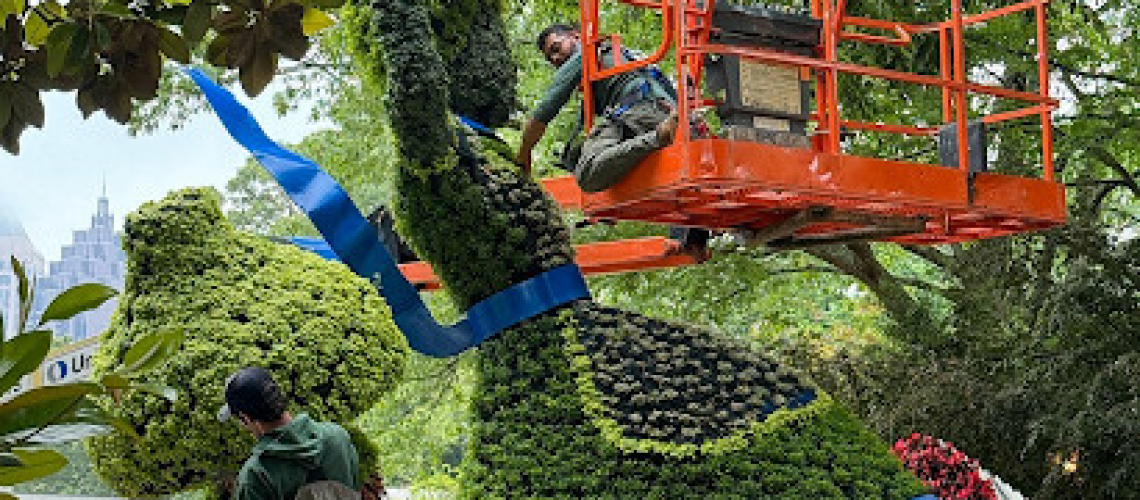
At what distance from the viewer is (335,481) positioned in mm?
4527

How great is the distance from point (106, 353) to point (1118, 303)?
631 cm

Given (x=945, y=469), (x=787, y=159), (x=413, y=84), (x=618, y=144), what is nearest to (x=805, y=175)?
(x=787, y=159)

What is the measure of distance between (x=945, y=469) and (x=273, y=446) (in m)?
4.76

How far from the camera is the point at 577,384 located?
501 centimetres

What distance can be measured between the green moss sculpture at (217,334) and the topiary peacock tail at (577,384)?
0.66 metres

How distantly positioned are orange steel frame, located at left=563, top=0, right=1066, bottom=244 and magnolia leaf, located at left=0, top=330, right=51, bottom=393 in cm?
313

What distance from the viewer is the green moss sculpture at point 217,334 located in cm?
557

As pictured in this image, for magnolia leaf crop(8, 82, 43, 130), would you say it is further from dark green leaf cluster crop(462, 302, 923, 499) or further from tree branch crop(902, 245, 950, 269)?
tree branch crop(902, 245, 950, 269)

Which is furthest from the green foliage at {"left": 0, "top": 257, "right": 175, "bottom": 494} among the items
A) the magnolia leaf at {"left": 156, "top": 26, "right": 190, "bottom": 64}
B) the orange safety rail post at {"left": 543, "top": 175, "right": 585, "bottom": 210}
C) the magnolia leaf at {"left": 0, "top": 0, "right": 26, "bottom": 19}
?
the orange safety rail post at {"left": 543, "top": 175, "right": 585, "bottom": 210}

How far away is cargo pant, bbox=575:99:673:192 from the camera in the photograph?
4812 mm

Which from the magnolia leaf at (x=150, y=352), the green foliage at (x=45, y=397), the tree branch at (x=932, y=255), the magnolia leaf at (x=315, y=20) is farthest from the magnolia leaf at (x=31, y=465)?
the tree branch at (x=932, y=255)

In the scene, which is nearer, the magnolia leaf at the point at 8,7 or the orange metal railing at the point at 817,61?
the magnolia leaf at the point at 8,7

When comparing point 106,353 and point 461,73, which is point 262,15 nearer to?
point 461,73

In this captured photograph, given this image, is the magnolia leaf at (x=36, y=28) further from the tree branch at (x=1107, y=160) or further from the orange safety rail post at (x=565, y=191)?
the tree branch at (x=1107, y=160)
